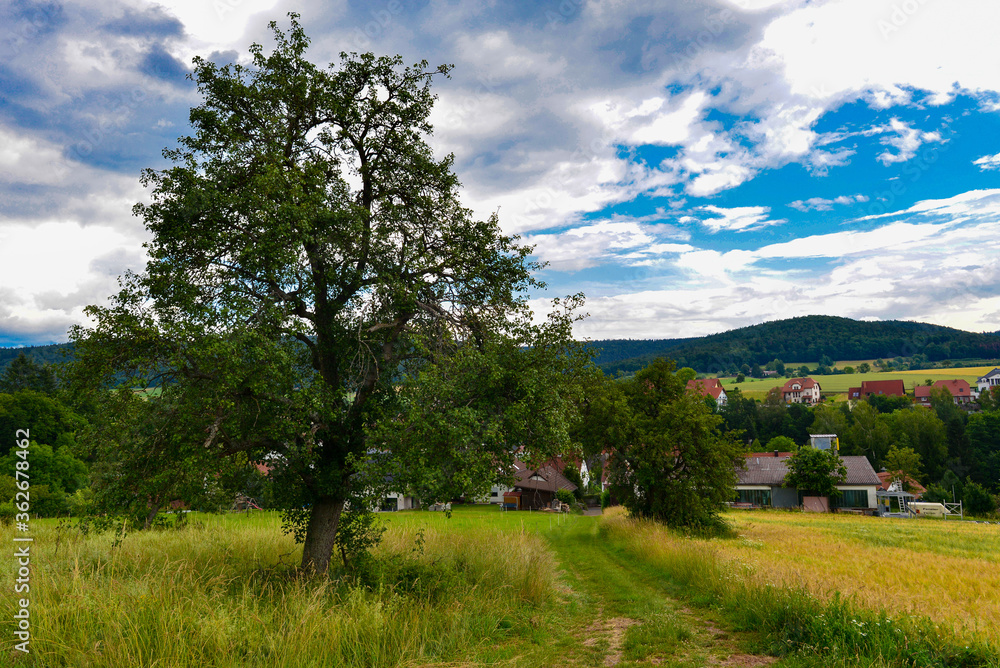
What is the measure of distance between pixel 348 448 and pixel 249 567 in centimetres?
343

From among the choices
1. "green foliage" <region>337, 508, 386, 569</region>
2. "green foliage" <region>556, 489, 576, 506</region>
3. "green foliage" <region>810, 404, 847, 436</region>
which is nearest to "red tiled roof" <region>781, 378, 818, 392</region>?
"green foliage" <region>810, 404, 847, 436</region>

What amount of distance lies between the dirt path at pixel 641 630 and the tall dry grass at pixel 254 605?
4.07 feet

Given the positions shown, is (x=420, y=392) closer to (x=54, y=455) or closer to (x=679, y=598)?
(x=679, y=598)

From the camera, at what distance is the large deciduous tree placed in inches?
348

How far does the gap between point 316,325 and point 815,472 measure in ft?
210

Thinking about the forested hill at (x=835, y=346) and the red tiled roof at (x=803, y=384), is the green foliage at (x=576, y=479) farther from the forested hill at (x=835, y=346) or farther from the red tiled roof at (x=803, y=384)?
the forested hill at (x=835, y=346)

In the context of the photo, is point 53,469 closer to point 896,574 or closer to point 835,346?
point 896,574

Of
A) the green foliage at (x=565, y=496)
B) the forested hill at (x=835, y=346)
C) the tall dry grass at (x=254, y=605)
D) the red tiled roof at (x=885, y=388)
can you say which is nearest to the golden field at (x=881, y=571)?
the tall dry grass at (x=254, y=605)

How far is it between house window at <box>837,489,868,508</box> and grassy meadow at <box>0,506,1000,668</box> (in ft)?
176

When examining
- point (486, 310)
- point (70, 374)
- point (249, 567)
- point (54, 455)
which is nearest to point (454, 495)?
point (486, 310)

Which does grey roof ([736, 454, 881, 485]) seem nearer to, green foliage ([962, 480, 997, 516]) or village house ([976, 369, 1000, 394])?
green foliage ([962, 480, 997, 516])

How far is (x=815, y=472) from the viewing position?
57.5 meters

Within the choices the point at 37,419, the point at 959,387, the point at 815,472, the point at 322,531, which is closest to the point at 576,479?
the point at 815,472

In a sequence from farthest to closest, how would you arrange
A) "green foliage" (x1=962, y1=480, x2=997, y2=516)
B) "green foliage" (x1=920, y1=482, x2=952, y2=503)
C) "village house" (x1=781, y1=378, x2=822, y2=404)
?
1. "village house" (x1=781, y1=378, x2=822, y2=404)
2. "green foliage" (x1=920, y1=482, x2=952, y2=503)
3. "green foliage" (x1=962, y1=480, x2=997, y2=516)
